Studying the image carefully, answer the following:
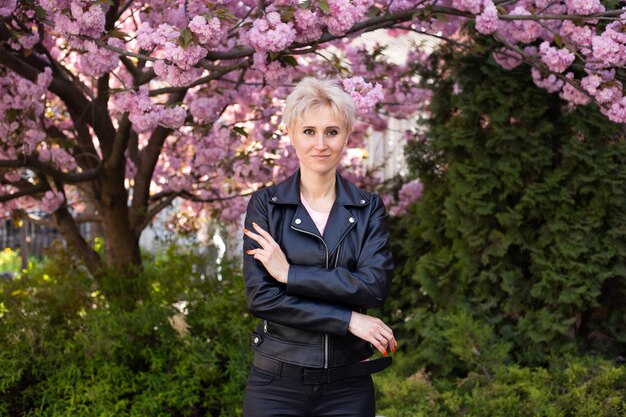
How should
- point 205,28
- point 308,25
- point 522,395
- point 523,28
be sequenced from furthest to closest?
point 522,395, point 523,28, point 308,25, point 205,28

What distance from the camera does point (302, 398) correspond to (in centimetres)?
231

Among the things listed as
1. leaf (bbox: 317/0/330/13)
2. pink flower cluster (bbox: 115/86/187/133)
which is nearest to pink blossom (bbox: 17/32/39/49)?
pink flower cluster (bbox: 115/86/187/133)

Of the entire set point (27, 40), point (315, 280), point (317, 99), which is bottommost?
point (315, 280)

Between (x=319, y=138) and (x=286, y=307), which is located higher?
(x=319, y=138)

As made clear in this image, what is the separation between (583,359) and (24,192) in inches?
135

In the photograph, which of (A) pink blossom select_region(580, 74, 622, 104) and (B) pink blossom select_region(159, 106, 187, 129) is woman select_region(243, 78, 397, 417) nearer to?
(B) pink blossom select_region(159, 106, 187, 129)

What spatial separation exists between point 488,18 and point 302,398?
6.81 ft

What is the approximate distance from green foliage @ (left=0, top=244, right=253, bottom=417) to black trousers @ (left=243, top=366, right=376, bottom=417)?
197cm

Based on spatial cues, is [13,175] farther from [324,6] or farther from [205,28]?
[324,6]

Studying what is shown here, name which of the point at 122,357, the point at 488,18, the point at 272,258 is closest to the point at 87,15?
the point at 272,258

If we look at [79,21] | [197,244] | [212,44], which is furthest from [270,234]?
[197,244]

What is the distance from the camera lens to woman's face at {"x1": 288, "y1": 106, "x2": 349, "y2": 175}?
7.66ft

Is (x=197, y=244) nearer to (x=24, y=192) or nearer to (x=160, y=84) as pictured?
(x=24, y=192)

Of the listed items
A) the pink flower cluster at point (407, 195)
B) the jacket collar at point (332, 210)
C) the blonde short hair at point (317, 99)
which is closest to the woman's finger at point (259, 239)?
the jacket collar at point (332, 210)
